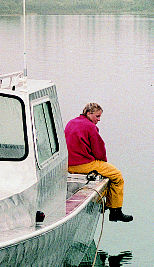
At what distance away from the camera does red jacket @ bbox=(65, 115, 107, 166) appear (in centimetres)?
957

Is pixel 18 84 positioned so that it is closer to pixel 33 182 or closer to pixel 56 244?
pixel 33 182

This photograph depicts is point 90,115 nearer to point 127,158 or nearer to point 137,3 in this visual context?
point 127,158

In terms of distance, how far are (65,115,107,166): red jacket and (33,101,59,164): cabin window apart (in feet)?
5.27

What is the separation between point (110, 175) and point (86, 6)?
67616mm

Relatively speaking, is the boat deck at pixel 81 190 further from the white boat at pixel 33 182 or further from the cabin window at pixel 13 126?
the cabin window at pixel 13 126

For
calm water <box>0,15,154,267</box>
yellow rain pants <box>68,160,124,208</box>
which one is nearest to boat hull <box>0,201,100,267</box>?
yellow rain pants <box>68,160,124,208</box>

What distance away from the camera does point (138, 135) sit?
17.1 metres

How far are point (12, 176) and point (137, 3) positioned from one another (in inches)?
2824

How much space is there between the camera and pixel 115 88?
24469 mm

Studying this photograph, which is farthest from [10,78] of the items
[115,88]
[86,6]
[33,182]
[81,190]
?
[86,6]

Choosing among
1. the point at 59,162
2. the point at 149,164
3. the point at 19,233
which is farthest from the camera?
the point at 149,164

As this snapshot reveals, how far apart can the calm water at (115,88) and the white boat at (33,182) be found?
5.69 ft

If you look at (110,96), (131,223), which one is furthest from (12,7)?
(131,223)

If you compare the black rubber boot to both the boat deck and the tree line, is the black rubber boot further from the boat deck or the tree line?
the tree line
